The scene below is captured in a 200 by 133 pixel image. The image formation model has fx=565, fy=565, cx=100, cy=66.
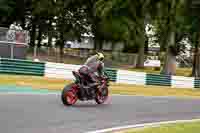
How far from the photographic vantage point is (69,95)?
650 inches

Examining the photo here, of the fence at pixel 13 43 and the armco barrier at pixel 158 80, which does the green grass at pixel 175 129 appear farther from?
the armco barrier at pixel 158 80

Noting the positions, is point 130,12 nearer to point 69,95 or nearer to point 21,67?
point 21,67

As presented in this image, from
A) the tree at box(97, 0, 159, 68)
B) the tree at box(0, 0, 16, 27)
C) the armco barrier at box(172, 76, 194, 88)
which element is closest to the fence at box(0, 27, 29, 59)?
the armco barrier at box(172, 76, 194, 88)

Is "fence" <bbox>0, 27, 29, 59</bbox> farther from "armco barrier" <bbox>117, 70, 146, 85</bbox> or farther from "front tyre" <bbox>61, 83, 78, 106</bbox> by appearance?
"front tyre" <bbox>61, 83, 78, 106</bbox>

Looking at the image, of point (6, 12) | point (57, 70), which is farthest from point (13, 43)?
point (6, 12)

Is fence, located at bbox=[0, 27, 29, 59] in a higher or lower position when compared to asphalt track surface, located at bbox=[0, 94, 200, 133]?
higher

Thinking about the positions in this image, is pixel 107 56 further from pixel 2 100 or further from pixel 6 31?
pixel 2 100

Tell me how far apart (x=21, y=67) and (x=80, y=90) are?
41.5 feet

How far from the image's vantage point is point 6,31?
33875 millimetres

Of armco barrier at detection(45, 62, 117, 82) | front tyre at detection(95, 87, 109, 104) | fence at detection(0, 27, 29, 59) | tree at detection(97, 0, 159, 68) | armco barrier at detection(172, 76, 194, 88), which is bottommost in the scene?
armco barrier at detection(172, 76, 194, 88)

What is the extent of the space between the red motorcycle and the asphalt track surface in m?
0.26

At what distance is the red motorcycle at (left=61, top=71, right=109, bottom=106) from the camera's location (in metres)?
16.5

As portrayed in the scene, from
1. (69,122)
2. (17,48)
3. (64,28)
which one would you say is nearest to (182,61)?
(64,28)

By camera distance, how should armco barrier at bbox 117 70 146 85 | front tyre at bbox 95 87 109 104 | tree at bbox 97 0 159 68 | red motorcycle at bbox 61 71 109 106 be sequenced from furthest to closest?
1. tree at bbox 97 0 159 68
2. armco barrier at bbox 117 70 146 85
3. front tyre at bbox 95 87 109 104
4. red motorcycle at bbox 61 71 109 106
